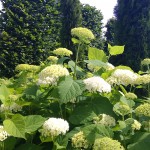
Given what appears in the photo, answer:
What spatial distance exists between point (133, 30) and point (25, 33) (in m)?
5.55

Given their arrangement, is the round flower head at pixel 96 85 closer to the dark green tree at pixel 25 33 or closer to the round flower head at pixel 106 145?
the round flower head at pixel 106 145

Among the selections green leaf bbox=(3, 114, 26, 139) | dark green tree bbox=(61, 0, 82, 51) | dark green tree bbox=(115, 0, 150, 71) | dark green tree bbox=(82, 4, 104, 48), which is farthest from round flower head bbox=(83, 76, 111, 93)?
dark green tree bbox=(82, 4, 104, 48)

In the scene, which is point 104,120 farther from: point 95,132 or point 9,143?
point 9,143

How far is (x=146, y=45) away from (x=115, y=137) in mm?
9566

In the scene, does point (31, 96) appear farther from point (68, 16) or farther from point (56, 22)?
point (56, 22)

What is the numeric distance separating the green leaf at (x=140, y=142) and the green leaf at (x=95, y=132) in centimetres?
9

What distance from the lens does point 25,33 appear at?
1485 centimetres

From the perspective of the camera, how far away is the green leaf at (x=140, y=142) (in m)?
1.20

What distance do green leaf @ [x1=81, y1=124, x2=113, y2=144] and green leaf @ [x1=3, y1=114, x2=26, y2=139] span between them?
9.1 inches

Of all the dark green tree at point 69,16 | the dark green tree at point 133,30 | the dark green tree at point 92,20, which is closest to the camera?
the dark green tree at point 133,30

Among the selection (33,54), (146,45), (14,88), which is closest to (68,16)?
(33,54)

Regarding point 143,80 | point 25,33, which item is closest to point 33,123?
point 143,80

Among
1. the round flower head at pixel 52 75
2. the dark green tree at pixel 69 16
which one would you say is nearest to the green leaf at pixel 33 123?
the round flower head at pixel 52 75

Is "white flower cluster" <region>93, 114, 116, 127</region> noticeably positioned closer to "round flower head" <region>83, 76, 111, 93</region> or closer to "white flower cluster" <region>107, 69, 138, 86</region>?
"round flower head" <region>83, 76, 111, 93</region>
